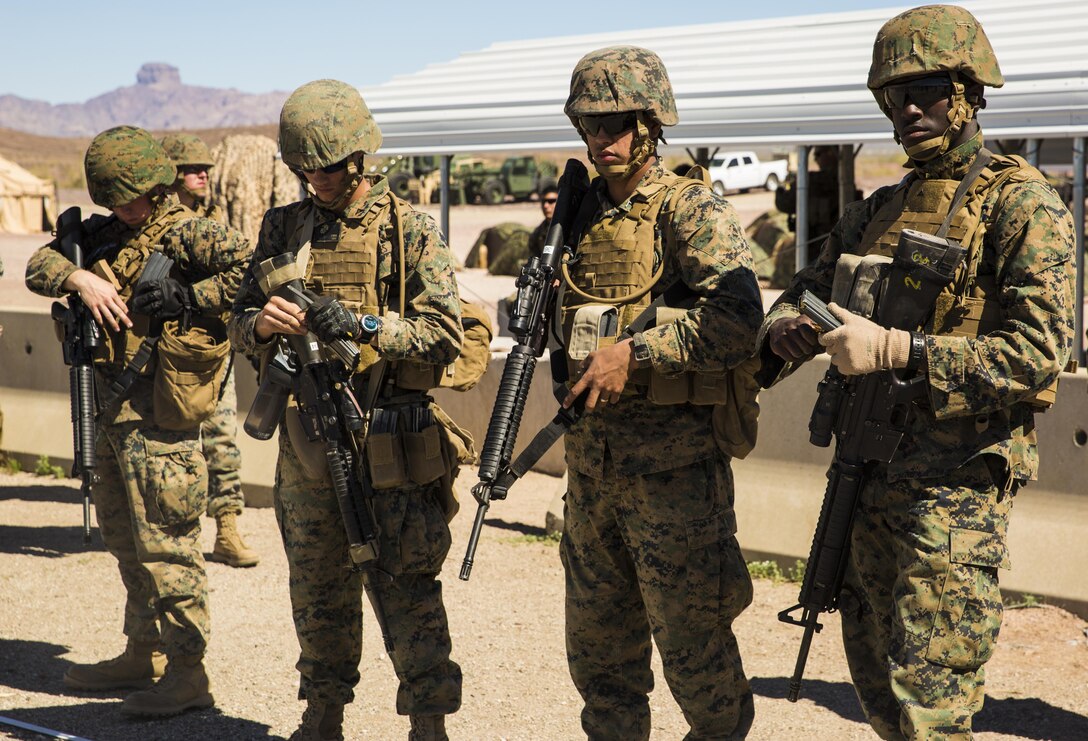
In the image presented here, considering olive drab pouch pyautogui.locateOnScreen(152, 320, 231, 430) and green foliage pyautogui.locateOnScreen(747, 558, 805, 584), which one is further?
green foliage pyautogui.locateOnScreen(747, 558, 805, 584)

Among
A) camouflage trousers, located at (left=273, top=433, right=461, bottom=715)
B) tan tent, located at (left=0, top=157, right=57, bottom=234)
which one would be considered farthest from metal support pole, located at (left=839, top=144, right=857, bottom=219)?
tan tent, located at (left=0, top=157, right=57, bottom=234)

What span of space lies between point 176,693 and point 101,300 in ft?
5.24

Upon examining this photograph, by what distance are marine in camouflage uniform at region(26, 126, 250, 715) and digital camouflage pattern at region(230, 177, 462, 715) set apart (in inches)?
34.7

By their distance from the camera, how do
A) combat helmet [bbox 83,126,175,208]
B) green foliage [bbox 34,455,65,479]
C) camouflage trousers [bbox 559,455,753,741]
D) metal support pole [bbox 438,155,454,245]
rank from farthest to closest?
metal support pole [bbox 438,155,454,245]
green foliage [bbox 34,455,65,479]
combat helmet [bbox 83,126,175,208]
camouflage trousers [bbox 559,455,753,741]

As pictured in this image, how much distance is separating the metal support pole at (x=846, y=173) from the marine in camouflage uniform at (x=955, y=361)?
33.9 feet

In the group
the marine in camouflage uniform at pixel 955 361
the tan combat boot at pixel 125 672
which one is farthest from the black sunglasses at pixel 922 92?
the tan combat boot at pixel 125 672

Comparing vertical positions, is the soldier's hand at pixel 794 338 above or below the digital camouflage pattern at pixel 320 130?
below

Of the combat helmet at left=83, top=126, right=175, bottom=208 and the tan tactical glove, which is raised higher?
the combat helmet at left=83, top=126, right=175, bottom=208

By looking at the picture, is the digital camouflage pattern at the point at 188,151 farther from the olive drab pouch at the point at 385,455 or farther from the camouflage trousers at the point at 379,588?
the olive drab pouch at the point at 385,455

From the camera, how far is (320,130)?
414 cm

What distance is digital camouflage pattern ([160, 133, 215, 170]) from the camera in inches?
308

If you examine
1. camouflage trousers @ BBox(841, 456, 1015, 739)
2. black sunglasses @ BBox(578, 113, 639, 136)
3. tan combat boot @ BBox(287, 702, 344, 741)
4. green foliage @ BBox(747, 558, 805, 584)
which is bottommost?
green foliage @ BBox(747, 558, 805, 584)

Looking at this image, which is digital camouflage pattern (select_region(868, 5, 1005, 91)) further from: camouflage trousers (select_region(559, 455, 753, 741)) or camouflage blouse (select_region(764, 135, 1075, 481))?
camouflage trousers (select_region(559, 455, 753, 741))

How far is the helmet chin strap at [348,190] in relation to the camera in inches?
168
